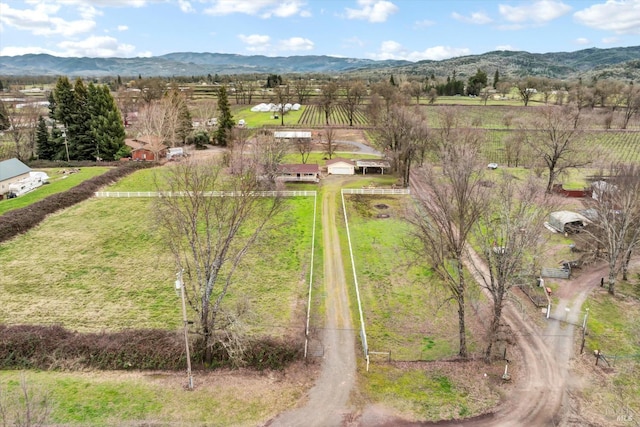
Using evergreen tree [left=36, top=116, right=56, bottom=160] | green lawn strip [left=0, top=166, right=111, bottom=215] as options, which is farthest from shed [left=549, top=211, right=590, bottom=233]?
evergreen tree [left=36, top=116, right=56, bottom=160]

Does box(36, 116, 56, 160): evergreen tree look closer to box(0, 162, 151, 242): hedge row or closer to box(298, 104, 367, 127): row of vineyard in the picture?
box(0, 162, 151, 242): hedge row

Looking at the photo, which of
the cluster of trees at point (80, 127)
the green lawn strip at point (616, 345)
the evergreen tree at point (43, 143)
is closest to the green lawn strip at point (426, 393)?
the green lawn strip at point (616, 345)

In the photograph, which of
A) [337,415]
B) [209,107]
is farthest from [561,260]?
[209,107]

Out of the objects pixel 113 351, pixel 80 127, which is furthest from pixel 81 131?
pixel 113 351

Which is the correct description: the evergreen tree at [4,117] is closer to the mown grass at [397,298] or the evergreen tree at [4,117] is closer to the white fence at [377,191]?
the white fence at [377,191]

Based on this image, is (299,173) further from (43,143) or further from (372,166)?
(43,143)

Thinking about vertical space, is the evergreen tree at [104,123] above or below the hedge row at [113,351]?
above
